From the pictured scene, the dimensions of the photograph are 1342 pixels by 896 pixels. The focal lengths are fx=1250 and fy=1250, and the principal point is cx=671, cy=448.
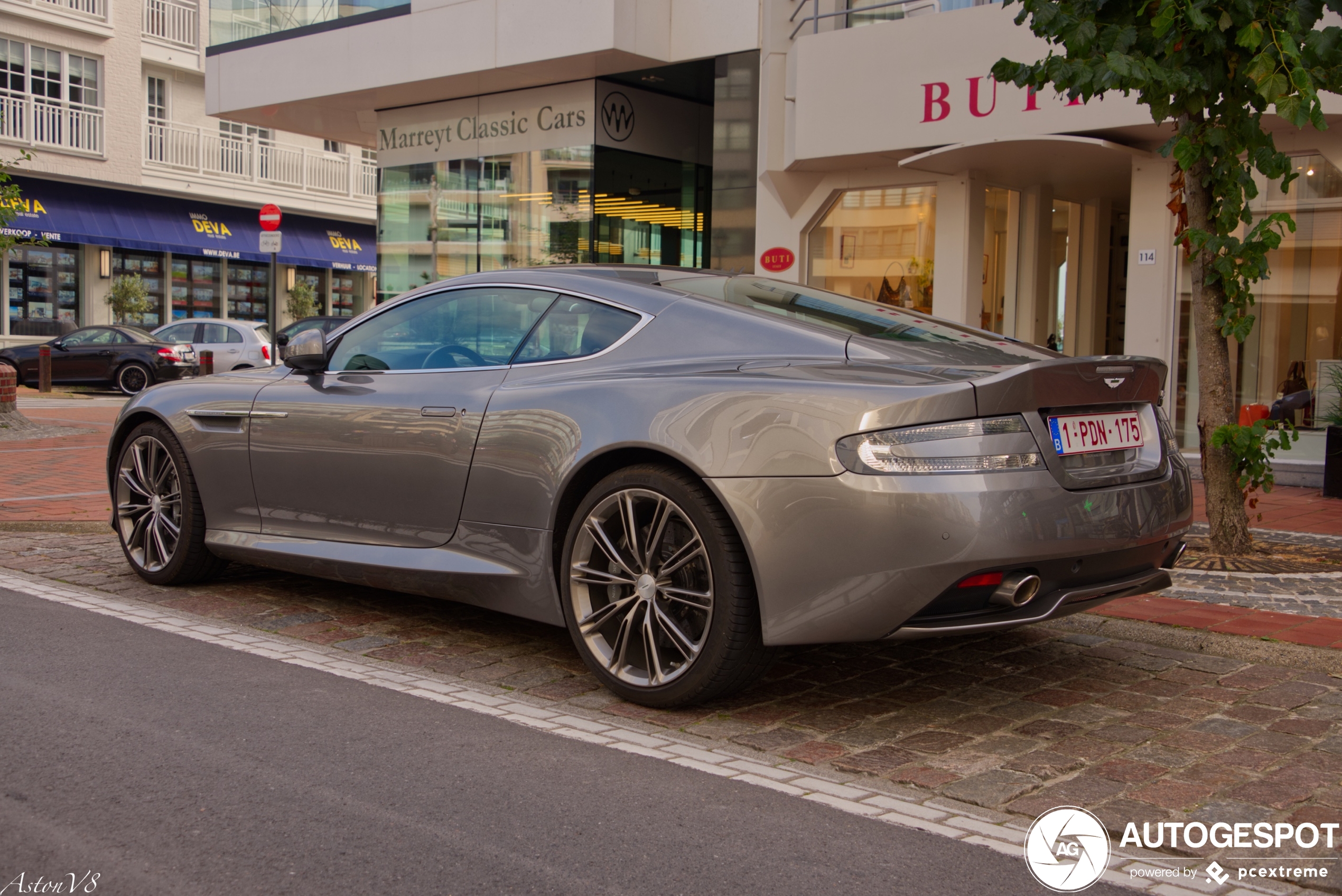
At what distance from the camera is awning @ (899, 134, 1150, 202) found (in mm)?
11719

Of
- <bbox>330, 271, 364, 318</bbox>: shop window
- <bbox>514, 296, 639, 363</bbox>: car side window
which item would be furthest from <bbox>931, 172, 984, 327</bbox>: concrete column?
<bbox>330, 271, 364, 318</bbox>: shop window

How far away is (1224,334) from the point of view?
6637mm

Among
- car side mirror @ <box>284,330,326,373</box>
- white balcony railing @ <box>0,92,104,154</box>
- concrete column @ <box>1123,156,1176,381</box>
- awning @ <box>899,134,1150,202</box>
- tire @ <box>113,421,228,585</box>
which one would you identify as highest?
white balcony railing @ <box>0,92,104,154</box>

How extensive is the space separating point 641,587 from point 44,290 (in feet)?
105

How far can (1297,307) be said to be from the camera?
464 inches

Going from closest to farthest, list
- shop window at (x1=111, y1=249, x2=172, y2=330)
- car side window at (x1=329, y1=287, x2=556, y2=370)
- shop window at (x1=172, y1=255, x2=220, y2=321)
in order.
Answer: car side window at (x1=329, y1=287, x2=556, y2=370) < shop window at (x1=111, y1=249, x2=172, y2=330) < shop window at (x1=172, y1=255, x2=220, y2=321)

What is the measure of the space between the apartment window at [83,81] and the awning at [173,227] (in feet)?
7.55

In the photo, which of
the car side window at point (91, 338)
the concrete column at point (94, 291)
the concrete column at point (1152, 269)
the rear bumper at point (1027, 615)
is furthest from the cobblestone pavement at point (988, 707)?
the concrete column at point (94, 291)

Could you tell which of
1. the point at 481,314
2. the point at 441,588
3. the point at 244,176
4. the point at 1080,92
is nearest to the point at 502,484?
the point at 441,588

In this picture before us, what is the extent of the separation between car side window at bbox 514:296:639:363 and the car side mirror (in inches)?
40.6

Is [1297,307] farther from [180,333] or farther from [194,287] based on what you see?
[194,287]

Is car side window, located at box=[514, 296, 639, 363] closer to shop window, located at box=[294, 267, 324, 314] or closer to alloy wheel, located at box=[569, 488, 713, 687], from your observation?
alloy wheel, located at box=[569, 488, 713, 687]

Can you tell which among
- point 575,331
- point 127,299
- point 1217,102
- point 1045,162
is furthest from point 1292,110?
point 127,299

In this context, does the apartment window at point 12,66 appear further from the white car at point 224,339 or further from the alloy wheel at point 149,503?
the alloy wheel at point 149,503
